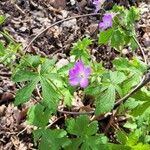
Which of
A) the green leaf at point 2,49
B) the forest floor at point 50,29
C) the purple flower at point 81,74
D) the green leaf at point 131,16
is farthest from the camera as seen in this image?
the forest floor at point 50,29

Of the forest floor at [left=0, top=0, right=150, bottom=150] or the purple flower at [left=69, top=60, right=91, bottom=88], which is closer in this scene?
the purple flower at [left=69, top=60, right=91, bottom=88]

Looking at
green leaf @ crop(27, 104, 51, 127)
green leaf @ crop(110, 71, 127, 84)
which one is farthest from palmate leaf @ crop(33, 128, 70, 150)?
green leaf @ crop(110, 71, 127, 84)

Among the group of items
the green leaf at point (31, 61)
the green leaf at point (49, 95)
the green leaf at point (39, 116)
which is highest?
the green leaf at point (31, 61)

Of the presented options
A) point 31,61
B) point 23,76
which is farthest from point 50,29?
point 23,76

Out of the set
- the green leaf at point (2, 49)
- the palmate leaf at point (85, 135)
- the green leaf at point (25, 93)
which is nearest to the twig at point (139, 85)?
the palmate leaf at point (85, 135)

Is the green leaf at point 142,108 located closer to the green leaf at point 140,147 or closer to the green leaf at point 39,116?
the green leaf at point 140,147

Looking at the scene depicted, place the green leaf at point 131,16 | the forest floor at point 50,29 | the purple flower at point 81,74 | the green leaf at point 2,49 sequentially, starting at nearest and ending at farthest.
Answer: the green leaf at point 2,49, the purple flower at point 81,74, the green leaf at point 131,16, the forest floor at point 50,29

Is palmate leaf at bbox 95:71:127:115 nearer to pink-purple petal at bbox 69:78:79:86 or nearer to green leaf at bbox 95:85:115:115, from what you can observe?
green leaf at bbox 95:85:115:115
